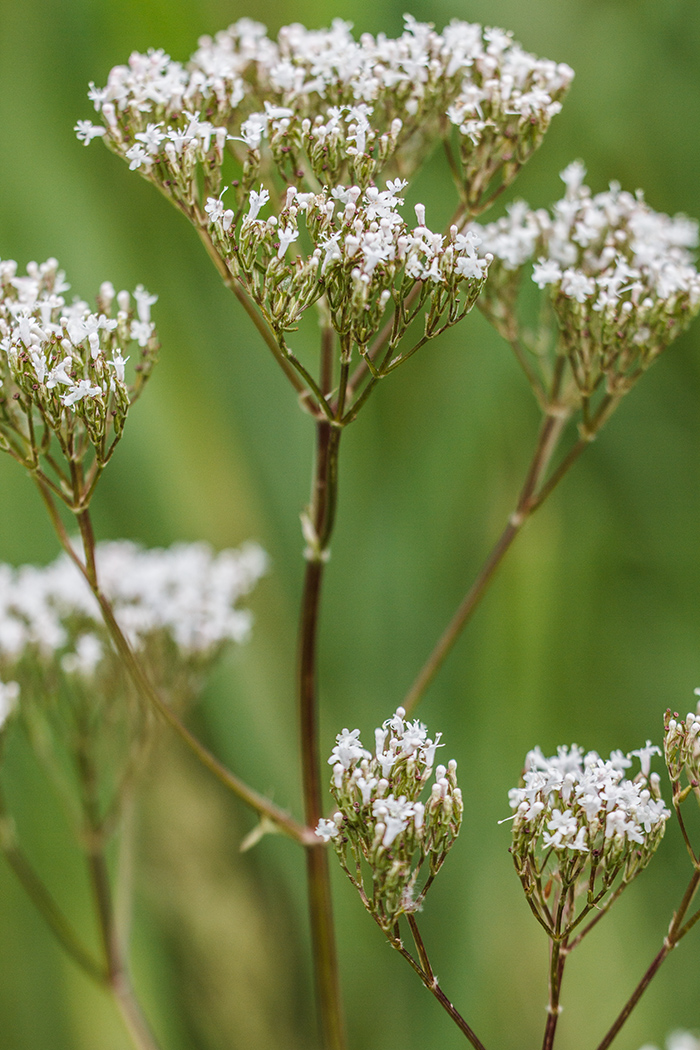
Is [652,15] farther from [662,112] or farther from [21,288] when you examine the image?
[21,288]

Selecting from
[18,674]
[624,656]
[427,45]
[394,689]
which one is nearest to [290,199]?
[427,45]

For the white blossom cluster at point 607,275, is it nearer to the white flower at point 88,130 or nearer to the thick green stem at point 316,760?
the thick green stem at point 316,760

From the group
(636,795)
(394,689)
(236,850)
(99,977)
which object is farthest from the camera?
(394,689)

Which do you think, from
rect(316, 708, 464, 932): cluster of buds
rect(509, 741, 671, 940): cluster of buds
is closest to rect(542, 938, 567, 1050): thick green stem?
rect(509, 741, 671, 940): cluster of buds

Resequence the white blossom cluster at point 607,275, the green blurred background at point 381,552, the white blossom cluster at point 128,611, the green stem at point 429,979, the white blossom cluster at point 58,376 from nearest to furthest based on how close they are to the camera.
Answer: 1. the green stem at point 429,979
2. the white blossom cluster at point 58,376
3. the white blossom cluster at point 607,275
4. the white blossom cluster at point 128,611
5. the green blurred background at point 381,552

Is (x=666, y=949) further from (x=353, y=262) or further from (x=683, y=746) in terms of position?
(x=353, y=262)

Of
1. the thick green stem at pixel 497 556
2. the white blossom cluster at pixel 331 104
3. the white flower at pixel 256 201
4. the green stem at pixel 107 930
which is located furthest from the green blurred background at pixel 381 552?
the white flower at pixel 256 201

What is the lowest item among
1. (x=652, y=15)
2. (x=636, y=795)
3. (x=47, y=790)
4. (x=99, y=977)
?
(x=636, y=795)
